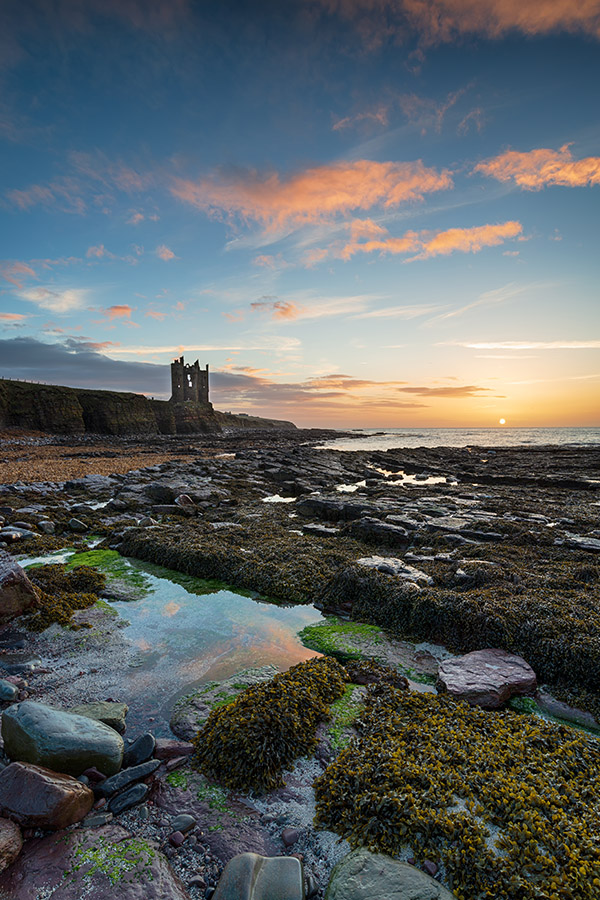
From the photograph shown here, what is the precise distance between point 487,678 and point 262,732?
2.52m

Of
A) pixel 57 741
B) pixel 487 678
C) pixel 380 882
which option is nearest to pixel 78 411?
pixel 57 741

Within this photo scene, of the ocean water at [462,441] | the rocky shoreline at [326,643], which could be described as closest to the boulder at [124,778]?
the rocky shoreline at [326,643]

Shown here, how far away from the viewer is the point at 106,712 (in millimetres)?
3820

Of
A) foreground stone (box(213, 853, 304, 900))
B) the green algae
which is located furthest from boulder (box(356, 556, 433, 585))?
foreground stone (box(213, 853, 304, 900))

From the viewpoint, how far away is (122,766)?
3363mm

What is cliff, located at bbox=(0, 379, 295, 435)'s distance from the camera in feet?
171

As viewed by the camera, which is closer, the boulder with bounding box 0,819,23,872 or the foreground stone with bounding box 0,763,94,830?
the boulder with bounding box 0,819,23,872

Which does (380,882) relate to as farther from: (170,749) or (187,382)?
(187,382)

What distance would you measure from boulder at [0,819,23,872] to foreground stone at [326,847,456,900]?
6.24 feet

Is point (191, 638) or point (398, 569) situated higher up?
point (398, 569)

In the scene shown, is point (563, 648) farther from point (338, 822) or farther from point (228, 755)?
point (228, 755)

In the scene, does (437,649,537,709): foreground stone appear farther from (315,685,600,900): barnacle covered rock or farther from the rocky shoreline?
(315,685,600,900): barnacle covered rock

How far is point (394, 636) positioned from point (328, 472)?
17.5 metres

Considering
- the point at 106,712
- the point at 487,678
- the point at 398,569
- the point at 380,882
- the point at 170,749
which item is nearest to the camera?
the point at 380,882
